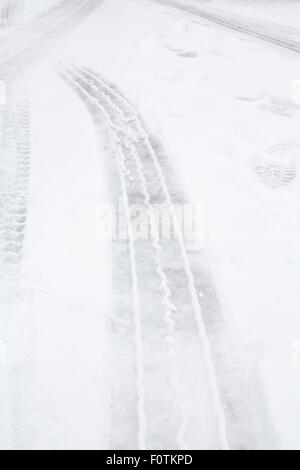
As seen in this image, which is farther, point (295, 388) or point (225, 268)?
point (225, 268)

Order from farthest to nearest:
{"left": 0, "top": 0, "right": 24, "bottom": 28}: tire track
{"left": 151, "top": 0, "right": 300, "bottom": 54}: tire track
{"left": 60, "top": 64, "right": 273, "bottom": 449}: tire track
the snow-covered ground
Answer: {"left": 0, "top": 0, "right": 24, "bottom": 28}: tire track, {"left": 151, "top": 0, "right": 300, "bottom": 54}: tire track, the snow-covered ground, {"left": 60, "top": 64, "right": 273, "bottom": 449}: tire track

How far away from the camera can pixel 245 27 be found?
16.7 m

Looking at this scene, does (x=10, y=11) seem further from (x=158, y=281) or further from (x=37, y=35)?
(x=158, y=281)

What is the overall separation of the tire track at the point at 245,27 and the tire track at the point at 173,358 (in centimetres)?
1034

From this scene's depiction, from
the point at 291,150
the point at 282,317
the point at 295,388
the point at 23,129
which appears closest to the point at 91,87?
the point at 23,129

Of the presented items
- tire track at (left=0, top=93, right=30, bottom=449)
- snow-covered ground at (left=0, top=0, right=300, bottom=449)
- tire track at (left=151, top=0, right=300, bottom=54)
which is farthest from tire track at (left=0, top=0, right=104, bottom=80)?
tire track at (left=151, top=0, right=300, bottom=54)

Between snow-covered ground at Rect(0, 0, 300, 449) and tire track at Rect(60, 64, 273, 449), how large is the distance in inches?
0.6

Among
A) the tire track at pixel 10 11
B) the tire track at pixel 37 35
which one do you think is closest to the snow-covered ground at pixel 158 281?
the tire track at pixel 37 35

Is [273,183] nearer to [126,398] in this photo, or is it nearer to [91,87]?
[126,398]

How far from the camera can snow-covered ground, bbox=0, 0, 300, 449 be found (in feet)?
13.0

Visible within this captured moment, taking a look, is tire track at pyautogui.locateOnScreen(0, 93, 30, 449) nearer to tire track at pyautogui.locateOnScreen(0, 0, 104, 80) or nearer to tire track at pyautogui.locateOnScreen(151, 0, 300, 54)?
tire track at pyautogui.locateOnScreen(0, 0, 104, 80)

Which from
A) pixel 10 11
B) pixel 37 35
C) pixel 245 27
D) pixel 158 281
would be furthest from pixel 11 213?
pixel 10 11

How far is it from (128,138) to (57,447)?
6.56m
